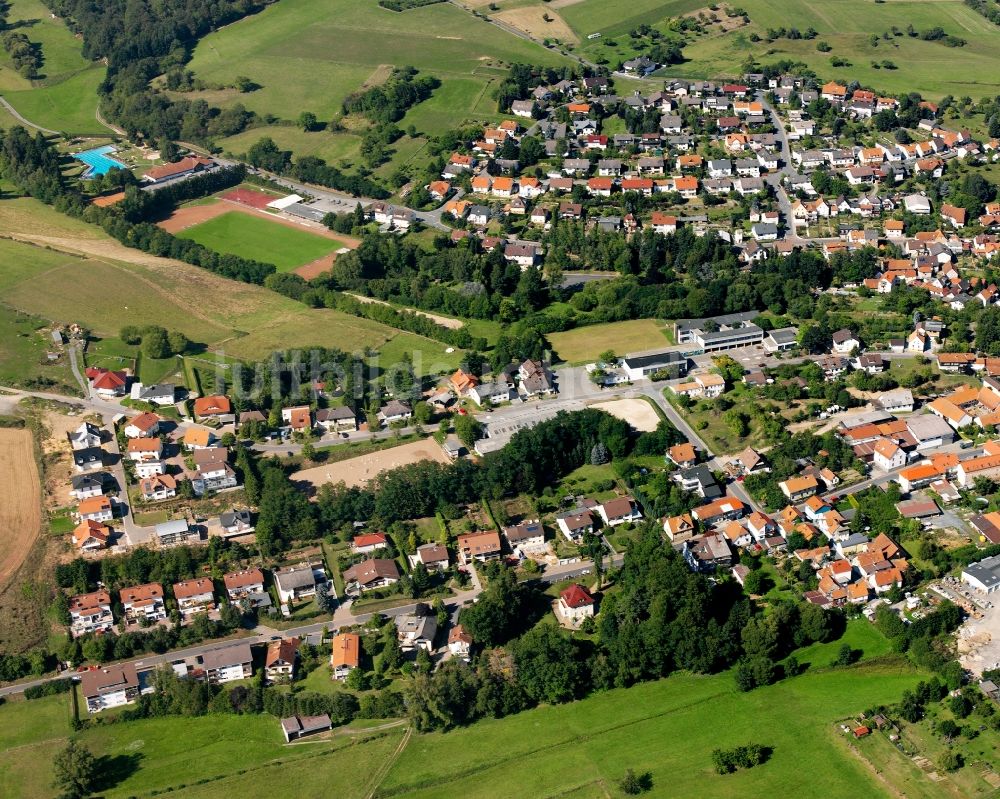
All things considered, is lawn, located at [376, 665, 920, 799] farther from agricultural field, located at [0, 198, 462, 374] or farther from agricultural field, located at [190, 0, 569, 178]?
agricultural field, located at [190, 0, 569, 178]

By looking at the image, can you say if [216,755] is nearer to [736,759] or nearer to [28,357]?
[736,759]

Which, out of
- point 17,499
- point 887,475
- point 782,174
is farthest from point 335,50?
point 887,475

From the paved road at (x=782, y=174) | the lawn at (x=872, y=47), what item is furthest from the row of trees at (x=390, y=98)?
the paved road at (x=782, y=174)

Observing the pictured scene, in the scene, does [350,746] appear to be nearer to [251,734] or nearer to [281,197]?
[251,734]

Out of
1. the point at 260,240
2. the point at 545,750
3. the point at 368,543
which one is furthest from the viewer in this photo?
the point at 260,240

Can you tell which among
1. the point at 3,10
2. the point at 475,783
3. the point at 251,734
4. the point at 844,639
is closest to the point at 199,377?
the point at 251,734
